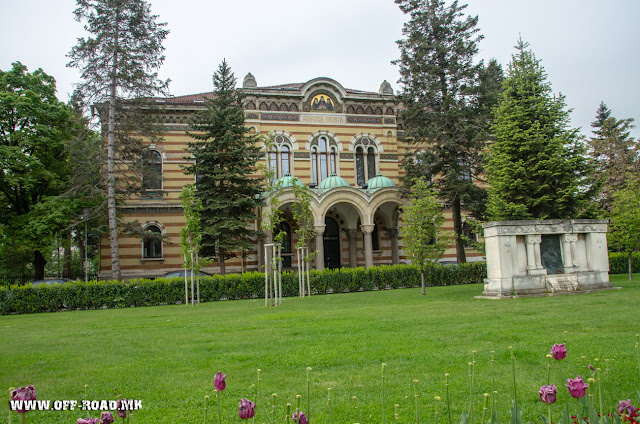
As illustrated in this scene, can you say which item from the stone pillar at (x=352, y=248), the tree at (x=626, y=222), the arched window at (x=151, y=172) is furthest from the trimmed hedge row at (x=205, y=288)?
the tree at (x=626, y=222)

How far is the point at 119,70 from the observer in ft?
78.0

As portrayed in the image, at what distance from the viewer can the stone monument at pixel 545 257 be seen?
14.9 metres

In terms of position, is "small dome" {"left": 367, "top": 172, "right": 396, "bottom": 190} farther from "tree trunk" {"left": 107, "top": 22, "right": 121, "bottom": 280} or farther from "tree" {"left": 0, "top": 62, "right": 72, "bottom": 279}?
"tree" {"left": 0, "top": 62, "right": 72, "bottom": 279}

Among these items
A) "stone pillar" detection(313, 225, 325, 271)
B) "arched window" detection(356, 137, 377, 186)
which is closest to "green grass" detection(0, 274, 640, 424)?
"stone pillar" detection(313, 225, 325, 271)

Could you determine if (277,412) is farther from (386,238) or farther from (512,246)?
(386,238)

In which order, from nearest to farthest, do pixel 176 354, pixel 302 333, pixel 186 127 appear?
pixel 176 354
pixel 302 333
pixel 186 127

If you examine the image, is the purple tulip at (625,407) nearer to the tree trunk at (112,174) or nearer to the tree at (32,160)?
the tree trunk at (112,174)

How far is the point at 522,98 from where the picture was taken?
17688mm

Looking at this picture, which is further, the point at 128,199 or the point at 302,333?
the point at 128,199

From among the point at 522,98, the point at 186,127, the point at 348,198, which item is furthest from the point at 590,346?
the point at 186,127

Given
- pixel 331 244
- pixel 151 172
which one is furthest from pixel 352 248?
pixel 151 172

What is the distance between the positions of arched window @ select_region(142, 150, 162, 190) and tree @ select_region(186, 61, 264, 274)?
2.15 m

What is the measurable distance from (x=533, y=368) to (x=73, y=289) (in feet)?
61.1

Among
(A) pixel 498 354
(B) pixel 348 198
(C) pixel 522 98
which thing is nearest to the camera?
(A) pixel 498 354
